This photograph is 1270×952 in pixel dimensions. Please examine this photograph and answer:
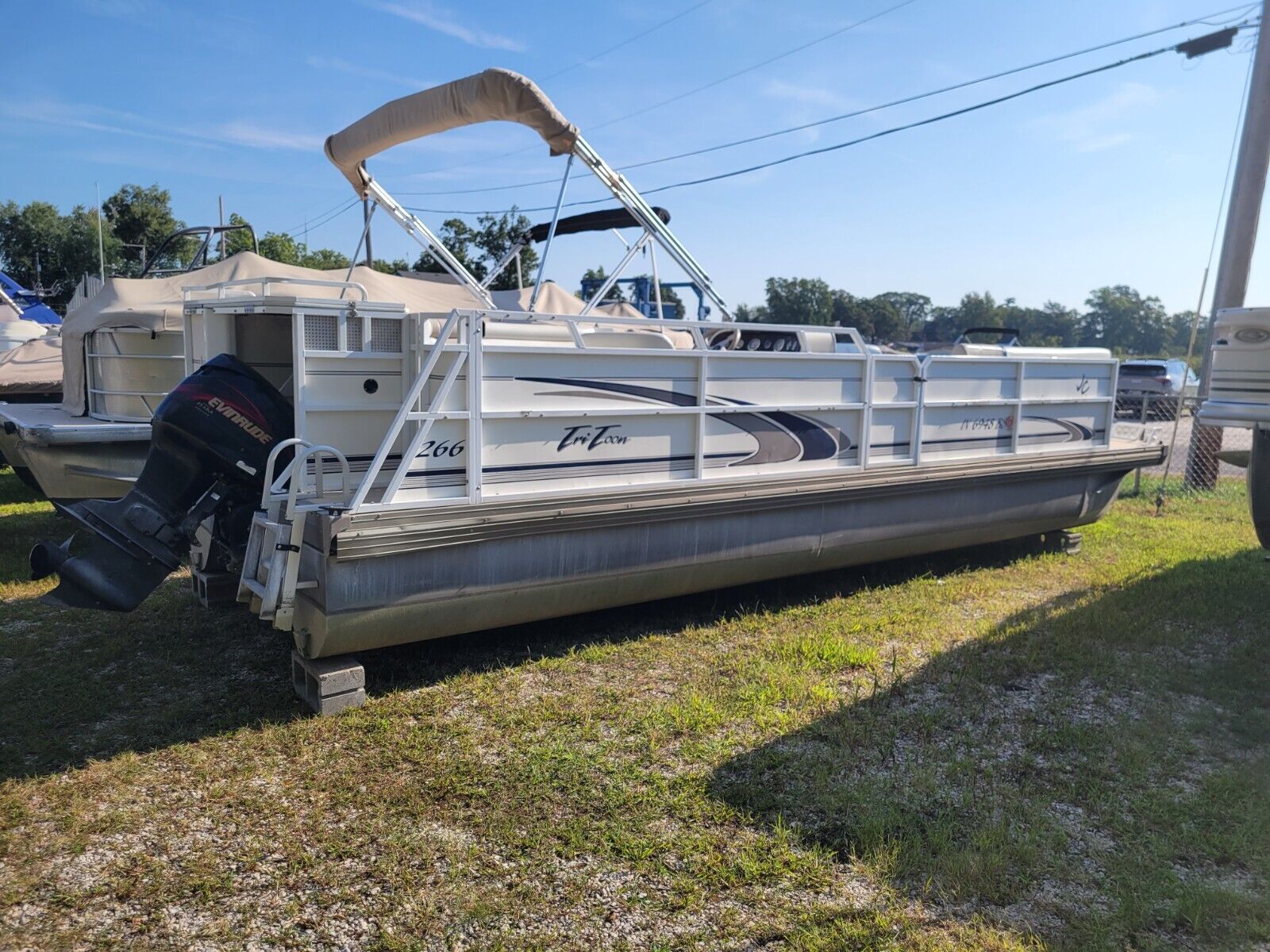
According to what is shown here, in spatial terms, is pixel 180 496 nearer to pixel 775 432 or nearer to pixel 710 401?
pixel 710 401

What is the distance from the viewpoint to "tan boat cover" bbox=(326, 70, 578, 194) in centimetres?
629

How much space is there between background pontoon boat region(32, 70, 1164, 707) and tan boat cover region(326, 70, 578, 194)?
0.06 feet

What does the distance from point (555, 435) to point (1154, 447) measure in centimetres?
616

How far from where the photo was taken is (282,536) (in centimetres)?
426

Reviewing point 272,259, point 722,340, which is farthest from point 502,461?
point 272,259

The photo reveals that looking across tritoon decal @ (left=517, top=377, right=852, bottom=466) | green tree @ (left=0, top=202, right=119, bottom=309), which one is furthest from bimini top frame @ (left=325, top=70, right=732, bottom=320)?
green tree @ (left=0, top=202, right=119, bottom=309)

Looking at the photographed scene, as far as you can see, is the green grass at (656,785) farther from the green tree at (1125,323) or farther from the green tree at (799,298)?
the green tree at (1125,323)

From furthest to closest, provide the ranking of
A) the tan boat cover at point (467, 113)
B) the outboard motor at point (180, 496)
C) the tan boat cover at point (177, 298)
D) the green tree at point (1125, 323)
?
1. the green tree at point (1125, 323)
2. the tan boat cover at point (177, 298)
3. the tan boat cover at point (467, 113)
4. the outboard motor at point (180, 496)

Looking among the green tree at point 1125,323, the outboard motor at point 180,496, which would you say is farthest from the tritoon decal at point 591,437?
the green tree at point 1125,323

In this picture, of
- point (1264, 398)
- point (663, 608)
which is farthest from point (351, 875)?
point (1264, 398)

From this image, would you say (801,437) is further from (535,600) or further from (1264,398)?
(1264,398)

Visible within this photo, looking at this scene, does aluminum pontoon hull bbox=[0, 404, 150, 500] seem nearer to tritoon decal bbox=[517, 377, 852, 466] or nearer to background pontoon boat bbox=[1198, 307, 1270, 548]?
tritoon decal bbox=[517, 377, 852, 466]

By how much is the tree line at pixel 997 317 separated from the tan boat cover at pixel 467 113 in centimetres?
3787

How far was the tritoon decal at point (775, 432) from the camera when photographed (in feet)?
17.9
